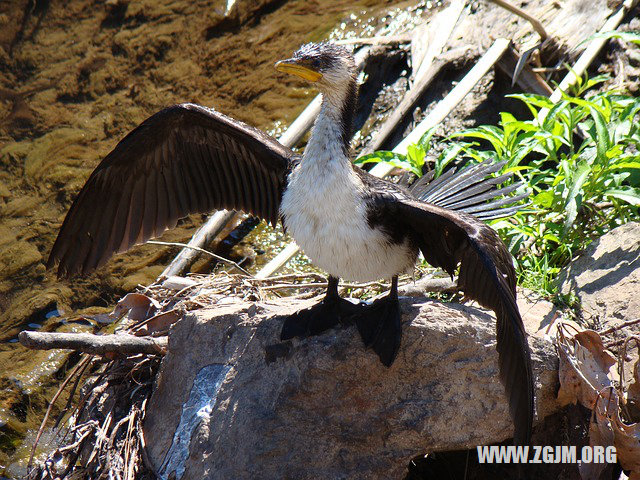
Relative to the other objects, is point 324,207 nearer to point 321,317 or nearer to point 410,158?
point 321,317

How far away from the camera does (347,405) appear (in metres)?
3.17

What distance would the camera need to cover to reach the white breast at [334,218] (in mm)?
3105

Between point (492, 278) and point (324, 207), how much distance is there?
765mm

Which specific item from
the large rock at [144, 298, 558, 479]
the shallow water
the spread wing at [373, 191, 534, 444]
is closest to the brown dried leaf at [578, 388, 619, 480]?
the large rock at [144, 298, 558, 479]

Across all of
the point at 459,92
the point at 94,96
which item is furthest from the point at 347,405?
Result: the point at 94,96

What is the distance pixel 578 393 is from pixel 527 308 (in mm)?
704

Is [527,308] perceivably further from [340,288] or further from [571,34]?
[571,34]

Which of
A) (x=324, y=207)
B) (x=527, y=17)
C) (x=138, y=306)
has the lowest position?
(x=138, y=306)

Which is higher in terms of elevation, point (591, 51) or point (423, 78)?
point (591, 51)

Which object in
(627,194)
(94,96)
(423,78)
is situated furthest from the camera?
(94,96)

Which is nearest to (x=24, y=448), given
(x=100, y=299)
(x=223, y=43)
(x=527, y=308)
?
(x=100, y=299)

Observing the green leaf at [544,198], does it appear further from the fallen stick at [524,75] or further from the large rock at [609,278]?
the fallen stick at [524,75]

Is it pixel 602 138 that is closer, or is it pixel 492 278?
pixel 492 278

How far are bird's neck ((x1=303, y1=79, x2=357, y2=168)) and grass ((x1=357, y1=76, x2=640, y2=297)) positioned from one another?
1.26 m
